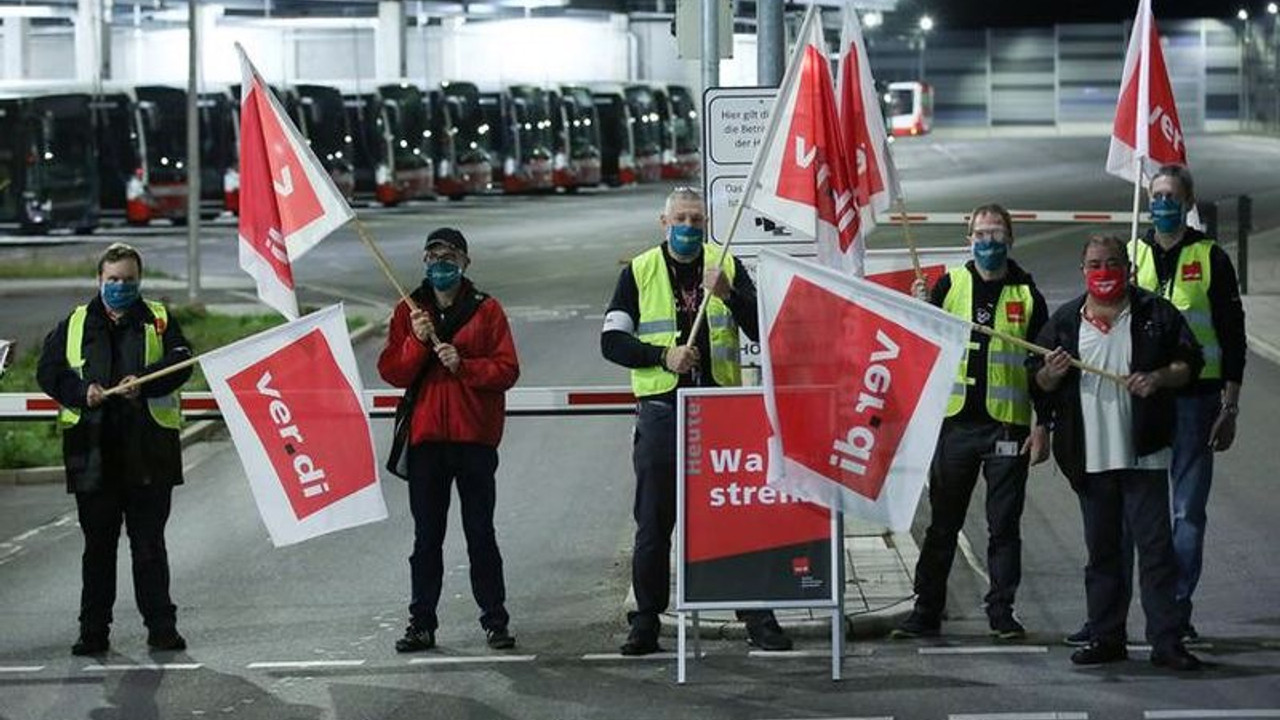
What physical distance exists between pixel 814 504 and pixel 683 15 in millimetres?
7298

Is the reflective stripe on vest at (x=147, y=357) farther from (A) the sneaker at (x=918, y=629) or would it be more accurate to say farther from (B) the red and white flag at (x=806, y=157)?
(A) the sneaker at (x=918, y=629)

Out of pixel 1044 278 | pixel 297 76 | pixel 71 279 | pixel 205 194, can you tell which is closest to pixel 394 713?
pixel 1044 278

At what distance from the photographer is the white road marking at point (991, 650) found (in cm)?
1097

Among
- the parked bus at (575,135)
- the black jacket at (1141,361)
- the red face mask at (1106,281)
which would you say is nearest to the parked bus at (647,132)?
the parked bus at (575,135)

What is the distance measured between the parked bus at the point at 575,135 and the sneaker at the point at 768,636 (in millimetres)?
54869

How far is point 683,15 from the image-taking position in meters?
17.5

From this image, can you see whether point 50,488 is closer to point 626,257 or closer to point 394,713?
point 394,713

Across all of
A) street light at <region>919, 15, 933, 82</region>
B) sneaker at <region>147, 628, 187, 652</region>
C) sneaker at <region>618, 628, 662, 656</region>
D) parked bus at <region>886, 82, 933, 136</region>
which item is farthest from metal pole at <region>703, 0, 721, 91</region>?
street light at <region>919, 15, 933, 82</region>

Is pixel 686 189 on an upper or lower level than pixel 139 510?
upper

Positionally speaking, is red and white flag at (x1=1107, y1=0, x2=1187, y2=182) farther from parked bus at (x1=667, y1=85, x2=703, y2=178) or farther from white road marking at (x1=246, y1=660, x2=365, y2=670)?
parked bus at (x1=667, y1=85, x2=703, y2=178)

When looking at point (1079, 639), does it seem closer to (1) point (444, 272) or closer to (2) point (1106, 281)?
(2) point (1106, 281)

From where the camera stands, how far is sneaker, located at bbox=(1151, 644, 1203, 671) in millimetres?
10375

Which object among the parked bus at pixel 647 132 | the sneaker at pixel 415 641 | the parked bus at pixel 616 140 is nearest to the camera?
the sneaker at pixel 415 641

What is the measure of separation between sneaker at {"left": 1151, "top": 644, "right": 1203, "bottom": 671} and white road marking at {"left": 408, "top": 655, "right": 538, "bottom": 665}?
2630 mm
